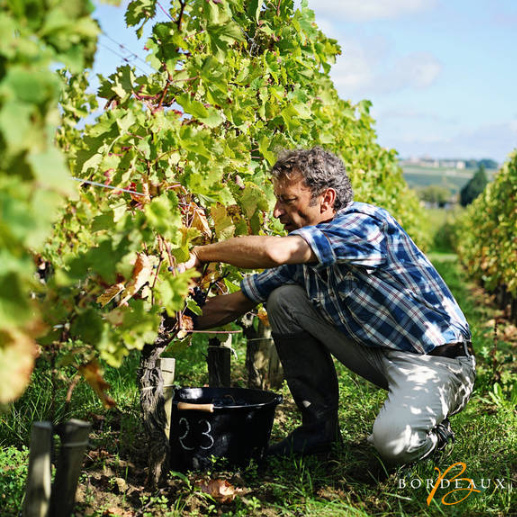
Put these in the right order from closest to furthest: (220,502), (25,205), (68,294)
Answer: (25,205), (68,294), (220,502)

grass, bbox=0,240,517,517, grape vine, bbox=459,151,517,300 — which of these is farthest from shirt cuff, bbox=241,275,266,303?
grape vine, bbox=459,151,517,300

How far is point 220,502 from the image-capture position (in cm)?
229

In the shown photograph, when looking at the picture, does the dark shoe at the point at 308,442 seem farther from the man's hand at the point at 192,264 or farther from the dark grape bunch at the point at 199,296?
the man's hand at the point at 192,264

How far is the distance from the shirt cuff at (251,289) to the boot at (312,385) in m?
0.22

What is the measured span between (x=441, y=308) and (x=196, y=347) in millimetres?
2329

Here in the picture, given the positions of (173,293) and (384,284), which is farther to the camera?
(384,284)

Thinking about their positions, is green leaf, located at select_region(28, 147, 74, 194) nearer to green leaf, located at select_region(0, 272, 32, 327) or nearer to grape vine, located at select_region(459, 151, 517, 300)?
green leaf, located at select_region(0, 272, 32, 327)

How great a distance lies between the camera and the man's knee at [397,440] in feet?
8.02

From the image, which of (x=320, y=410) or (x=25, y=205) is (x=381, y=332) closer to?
(x=320, y=410)

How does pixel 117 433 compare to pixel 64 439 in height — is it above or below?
below

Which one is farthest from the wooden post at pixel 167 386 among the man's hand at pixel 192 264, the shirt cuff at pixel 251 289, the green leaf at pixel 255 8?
the green leaf at pixel 255 8

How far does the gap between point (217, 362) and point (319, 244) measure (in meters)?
1.11

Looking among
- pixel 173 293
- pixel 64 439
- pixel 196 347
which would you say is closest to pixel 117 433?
pixel 64 439

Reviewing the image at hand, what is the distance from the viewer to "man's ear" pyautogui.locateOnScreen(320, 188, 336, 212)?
277cm
